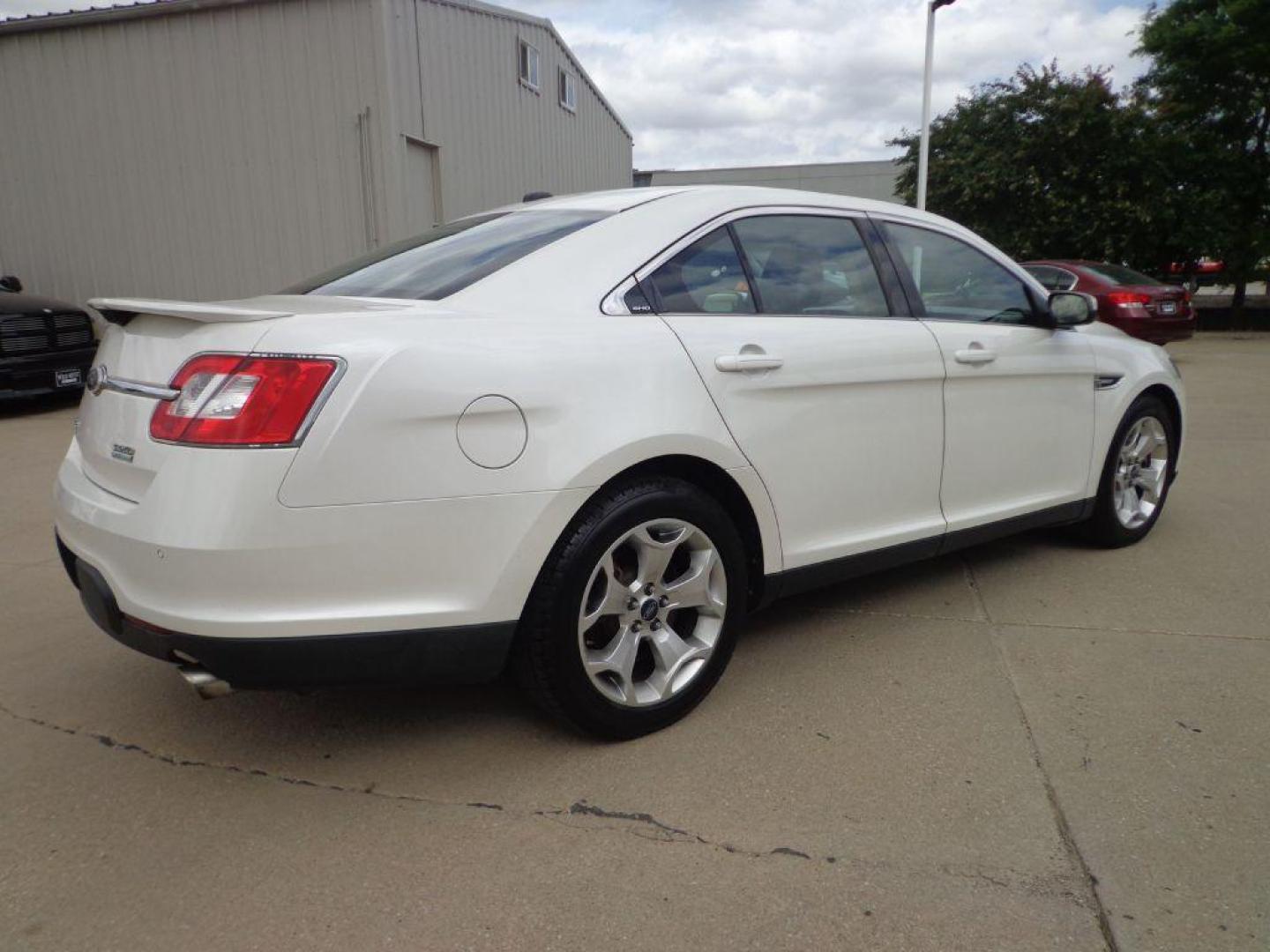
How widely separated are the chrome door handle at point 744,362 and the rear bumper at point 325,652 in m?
0.97

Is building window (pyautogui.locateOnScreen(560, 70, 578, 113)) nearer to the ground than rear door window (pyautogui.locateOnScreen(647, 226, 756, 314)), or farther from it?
farther from it

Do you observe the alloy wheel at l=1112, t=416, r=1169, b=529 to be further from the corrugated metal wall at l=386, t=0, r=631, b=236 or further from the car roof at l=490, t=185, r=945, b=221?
the corrugated metal wall at l=386, t=0, r=631, b=236

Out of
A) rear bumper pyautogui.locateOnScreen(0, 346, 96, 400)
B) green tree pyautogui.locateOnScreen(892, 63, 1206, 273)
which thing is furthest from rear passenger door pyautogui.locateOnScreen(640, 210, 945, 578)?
green tree pyautogui.locateOnScreen(892, 63, 1206, 273)

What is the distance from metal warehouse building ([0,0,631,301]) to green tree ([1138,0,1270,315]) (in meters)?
13.9

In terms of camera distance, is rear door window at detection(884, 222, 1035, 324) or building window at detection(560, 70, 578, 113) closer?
rear door window at detection(884, 222, 1035, 324)

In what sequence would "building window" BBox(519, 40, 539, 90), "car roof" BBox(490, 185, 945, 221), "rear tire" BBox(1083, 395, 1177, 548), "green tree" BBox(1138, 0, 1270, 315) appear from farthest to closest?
"green tree" BBox(1138, 0, 1270, 315), "building window" BBox(519, 40, 539, 90), "rear tire" BBox(1083, 395, 1177, 548), "car roof" BBox(490, 185, 945, 221)

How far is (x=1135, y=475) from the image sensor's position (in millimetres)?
4598

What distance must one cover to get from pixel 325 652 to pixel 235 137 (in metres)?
9.93

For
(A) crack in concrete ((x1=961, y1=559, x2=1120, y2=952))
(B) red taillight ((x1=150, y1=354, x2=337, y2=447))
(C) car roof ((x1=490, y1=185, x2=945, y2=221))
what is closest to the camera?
(A) crack in concrete ((x1=961, y1=559, x2=1120, y2=952))

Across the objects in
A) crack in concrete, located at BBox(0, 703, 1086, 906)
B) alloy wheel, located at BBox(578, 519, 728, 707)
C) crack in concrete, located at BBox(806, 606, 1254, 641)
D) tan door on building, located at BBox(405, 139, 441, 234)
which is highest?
tan door on building, located at BBox(405, 139, 441, 234)

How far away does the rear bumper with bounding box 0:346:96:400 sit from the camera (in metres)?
8.78

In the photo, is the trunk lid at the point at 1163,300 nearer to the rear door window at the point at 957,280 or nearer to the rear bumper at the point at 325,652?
the rear door window at the point at 957,280

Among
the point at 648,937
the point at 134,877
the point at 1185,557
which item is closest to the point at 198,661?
the point at 134,877

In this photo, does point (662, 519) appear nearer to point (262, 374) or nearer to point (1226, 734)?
point (262, 374)
